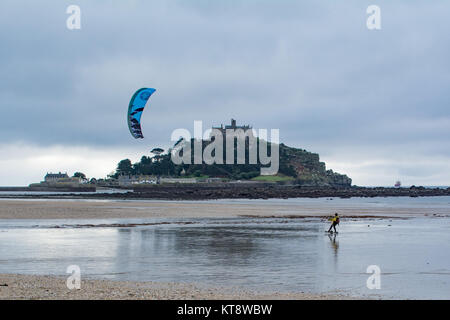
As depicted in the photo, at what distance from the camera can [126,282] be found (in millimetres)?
15289

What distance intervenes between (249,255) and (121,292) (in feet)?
28.0

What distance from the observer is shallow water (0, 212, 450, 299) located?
15.9m

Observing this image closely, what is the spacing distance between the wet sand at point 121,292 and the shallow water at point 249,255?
0.96 meters

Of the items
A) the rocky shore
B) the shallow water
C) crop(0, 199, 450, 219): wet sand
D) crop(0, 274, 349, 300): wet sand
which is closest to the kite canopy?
crop(0, 199, 450, 219): wet sand

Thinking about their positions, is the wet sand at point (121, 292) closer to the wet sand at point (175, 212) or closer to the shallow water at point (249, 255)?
the shallow water at point (249, 255)

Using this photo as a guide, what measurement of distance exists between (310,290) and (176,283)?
11.9ft

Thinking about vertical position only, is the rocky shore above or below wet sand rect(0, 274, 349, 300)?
above

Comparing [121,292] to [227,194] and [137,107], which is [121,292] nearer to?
[137,107]

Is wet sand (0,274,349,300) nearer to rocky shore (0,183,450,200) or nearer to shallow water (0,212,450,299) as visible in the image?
shallow water (0,212,450,299)

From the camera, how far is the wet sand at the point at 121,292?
12742 mm

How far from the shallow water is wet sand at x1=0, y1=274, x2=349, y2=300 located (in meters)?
0.96

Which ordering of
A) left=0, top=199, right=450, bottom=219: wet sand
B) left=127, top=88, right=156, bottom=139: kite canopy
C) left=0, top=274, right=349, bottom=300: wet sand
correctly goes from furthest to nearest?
left=127, top=88, right=156, bottom=139: kite canopy → left=0, top=199, right=450, bottom=219: wet sand → left=0, top=274, right=349, bottom=300: wet sand
